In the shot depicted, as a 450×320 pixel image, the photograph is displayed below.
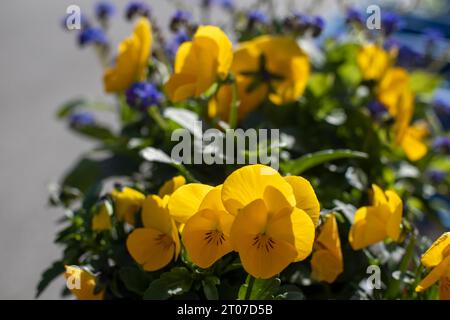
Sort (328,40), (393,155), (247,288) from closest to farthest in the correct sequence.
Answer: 1. (247,288)
2. (393,155)
3. (328,40)

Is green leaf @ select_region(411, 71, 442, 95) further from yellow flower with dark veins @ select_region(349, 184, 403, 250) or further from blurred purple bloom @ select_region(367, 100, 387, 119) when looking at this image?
yellow flower with dark veins @ select_region(349, 184, 403, 250)

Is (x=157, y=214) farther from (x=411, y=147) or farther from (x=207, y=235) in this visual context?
(x=411, y=147)

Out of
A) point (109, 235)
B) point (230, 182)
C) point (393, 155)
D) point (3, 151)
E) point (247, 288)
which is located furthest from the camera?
point (3, 151)

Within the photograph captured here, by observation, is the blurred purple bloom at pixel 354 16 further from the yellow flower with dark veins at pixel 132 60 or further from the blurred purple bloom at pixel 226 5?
the yellow flower with dark veins at pixel 132 60

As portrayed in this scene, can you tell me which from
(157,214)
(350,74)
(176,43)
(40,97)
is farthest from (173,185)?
(40,97)

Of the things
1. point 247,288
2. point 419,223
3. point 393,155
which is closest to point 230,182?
point 247,288

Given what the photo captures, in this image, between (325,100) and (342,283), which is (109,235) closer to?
(342,283)
